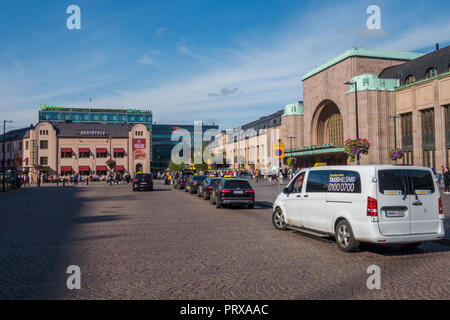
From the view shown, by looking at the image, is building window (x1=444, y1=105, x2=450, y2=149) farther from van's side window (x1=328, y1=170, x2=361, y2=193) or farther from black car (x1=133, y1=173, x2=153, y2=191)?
van's side window (x1=328, y1=170, x2=361, y2=193)

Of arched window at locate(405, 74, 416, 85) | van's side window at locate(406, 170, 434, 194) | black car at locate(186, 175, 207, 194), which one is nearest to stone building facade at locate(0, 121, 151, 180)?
arched window at locate(405, 74, 416, 85)

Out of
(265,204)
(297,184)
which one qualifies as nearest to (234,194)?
(265,204)

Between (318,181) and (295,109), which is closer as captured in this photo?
(318,181)

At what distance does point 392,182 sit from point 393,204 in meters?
0.45

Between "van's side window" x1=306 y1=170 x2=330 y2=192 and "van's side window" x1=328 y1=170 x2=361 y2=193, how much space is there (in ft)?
0.56

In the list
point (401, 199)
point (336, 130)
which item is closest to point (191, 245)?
point (401, 199)

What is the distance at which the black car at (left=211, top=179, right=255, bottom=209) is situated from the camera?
A: 18.4 meters

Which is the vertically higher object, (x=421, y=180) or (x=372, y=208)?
(x=421, y=180)

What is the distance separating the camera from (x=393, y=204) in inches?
317

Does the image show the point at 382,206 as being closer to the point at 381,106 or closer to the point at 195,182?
the point at 195,182

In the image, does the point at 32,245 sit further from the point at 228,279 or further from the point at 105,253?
the point at 228,279

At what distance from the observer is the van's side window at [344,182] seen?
27.7 ft

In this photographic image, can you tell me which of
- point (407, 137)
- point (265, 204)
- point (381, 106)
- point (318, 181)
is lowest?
point (265, 204)

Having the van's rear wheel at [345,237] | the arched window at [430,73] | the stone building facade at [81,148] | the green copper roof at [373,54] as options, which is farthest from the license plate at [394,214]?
the stone building facade at [81,148]
